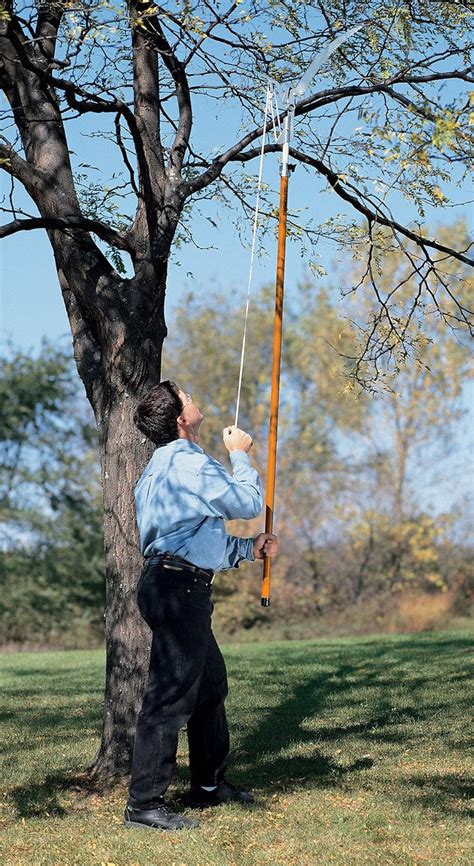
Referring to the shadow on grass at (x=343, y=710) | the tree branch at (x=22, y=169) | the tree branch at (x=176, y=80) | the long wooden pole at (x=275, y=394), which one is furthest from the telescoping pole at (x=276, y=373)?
the tree branch at (x=22, y=169)

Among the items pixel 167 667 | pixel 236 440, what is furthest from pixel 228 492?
pixel 167 667

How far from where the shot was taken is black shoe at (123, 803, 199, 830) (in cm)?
519

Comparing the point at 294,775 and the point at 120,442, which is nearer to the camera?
the point at 294,775

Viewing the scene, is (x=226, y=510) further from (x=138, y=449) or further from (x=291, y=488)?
(x=291, y=488)

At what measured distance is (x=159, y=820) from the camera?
520 cm

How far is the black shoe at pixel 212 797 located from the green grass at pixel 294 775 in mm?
118

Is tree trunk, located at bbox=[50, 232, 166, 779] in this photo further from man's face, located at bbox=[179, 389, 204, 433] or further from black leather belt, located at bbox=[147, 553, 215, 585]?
black leather belt, located at bbox=[147, 553, 215, 585]

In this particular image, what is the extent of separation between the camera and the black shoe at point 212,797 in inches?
221

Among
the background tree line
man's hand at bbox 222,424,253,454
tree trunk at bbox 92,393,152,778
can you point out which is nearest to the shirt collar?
man's hand at bbox 222,424,253,454

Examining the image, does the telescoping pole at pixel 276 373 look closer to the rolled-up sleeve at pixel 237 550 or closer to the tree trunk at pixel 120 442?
the rolled-up sleeve at pixel 237 550

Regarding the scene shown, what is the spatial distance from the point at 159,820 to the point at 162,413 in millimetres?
1944

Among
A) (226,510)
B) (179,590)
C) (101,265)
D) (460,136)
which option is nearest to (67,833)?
(179,590)

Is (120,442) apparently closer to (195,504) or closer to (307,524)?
(195,504)

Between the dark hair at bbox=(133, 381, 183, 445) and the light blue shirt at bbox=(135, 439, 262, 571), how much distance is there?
0.54 feet
